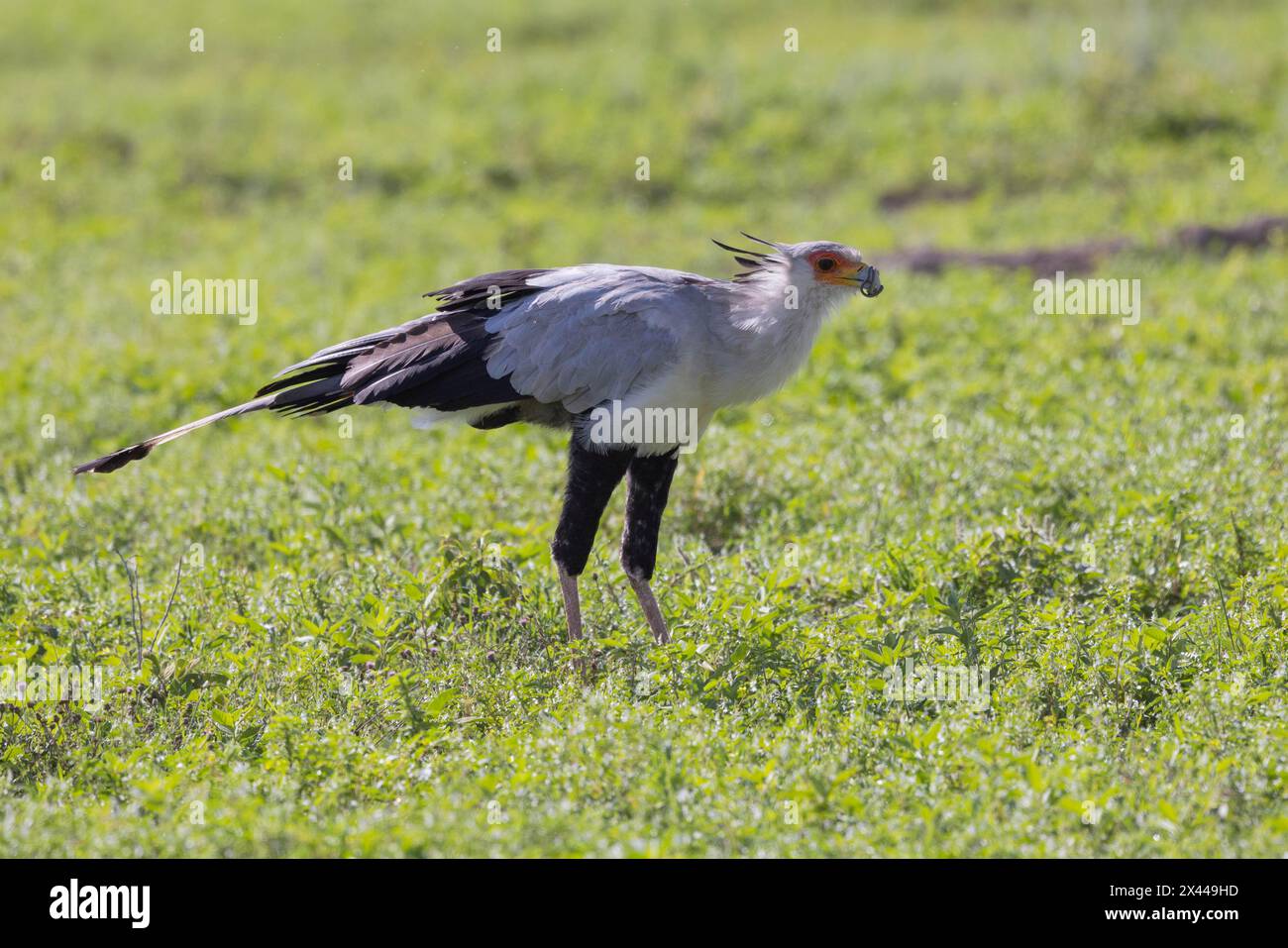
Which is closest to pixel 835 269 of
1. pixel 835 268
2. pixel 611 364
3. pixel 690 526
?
pixel 835 268

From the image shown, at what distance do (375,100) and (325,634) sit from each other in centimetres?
1321

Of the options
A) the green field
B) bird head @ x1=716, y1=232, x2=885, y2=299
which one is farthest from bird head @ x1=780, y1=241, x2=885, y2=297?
the green field

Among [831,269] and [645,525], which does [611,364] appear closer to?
[645,525]

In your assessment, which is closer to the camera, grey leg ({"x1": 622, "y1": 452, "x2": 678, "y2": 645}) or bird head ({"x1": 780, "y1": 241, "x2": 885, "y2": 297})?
bird head ({"x1": 780, "y1": 241, "x2": 885, "y2": 297})

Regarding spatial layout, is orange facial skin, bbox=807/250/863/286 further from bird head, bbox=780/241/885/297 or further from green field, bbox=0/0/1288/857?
green field, bbox=0/0/1288/857

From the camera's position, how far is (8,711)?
16.8ft

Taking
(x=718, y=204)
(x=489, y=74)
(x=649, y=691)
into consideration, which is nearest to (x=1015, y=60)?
(x=718, y=204)

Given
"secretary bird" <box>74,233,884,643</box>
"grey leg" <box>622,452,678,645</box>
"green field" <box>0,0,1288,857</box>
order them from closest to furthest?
"green field" <box>0,0,1288,857</box>
"secretary bird" <box>74,233,884,643</box>
"grey leg" <box>622,452,678,645</box>

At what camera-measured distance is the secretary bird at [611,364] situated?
5.59 meters

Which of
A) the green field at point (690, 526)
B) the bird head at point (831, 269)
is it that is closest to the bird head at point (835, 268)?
the bird head at point (831, 269)

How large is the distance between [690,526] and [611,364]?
5.52ft

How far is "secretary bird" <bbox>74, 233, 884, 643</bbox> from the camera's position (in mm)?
5590

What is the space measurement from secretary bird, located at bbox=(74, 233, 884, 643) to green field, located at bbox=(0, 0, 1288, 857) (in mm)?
529

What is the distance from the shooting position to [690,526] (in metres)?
7.07
